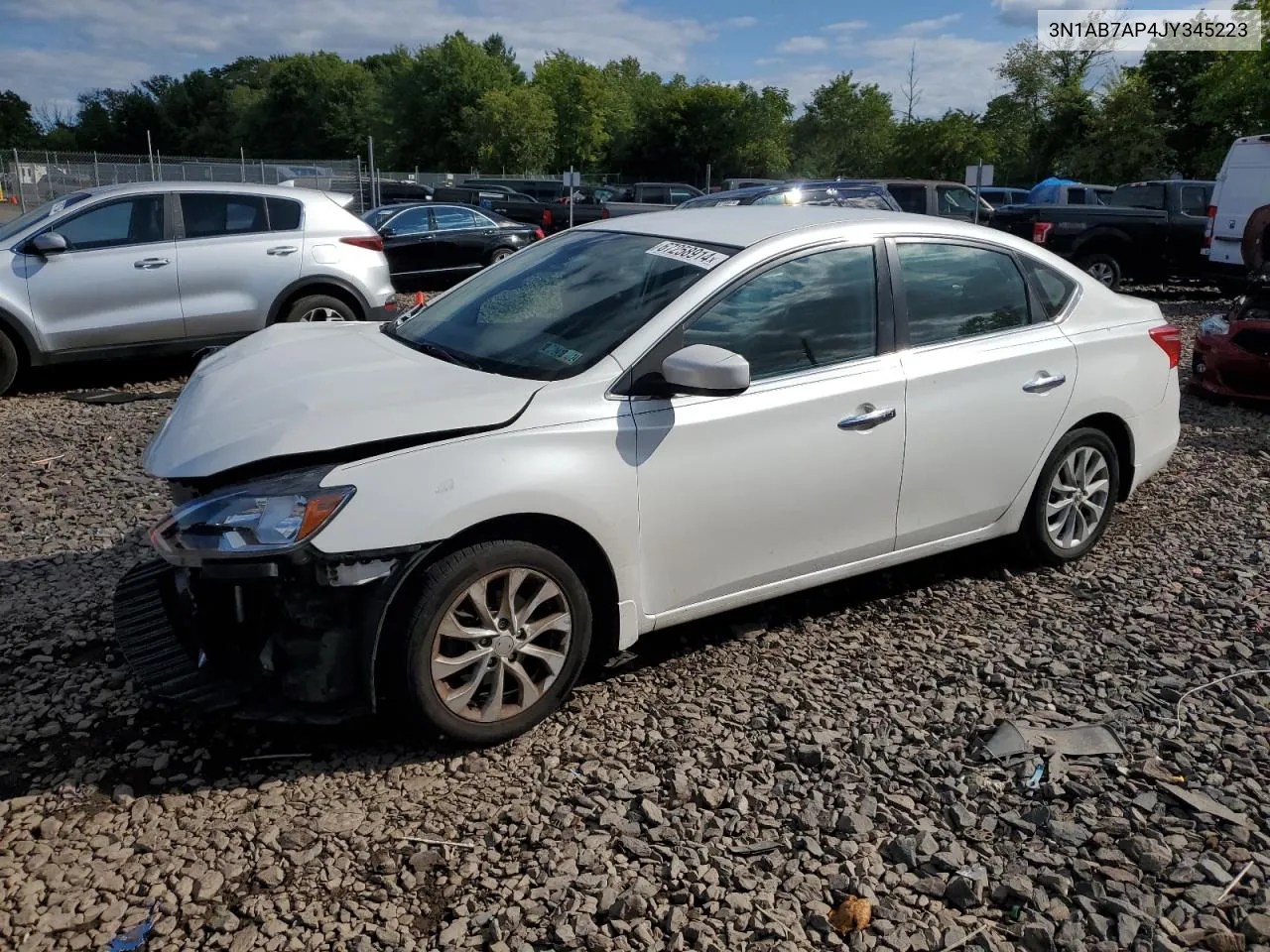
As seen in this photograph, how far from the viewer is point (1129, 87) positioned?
44.3 m

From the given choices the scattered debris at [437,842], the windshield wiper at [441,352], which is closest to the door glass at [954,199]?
the windshield wiper at [441,352]

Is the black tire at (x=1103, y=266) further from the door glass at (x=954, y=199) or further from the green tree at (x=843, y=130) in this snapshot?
the green tree at (x=843, y=130)

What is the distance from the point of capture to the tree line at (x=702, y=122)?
4369 centimetres

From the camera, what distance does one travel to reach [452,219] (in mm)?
15750

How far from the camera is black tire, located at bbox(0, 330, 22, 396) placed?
831 cm

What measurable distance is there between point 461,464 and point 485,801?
40.3 inches

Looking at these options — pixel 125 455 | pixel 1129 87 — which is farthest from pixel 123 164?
pixel 1129 87

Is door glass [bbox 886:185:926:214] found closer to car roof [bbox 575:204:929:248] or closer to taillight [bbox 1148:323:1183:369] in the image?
taillight [bbox 1148:323:1183:369]

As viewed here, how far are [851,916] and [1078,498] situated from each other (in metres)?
2.92

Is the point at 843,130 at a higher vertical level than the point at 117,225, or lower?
higher

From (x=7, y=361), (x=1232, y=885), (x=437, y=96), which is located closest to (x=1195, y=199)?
(x=1232, y=885)

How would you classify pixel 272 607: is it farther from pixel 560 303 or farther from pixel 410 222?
A: pixel 410 222

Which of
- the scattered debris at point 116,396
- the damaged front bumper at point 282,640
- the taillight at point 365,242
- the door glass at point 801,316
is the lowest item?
the scattered debris at point 116,396

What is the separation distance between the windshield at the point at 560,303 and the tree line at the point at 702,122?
31649mm
